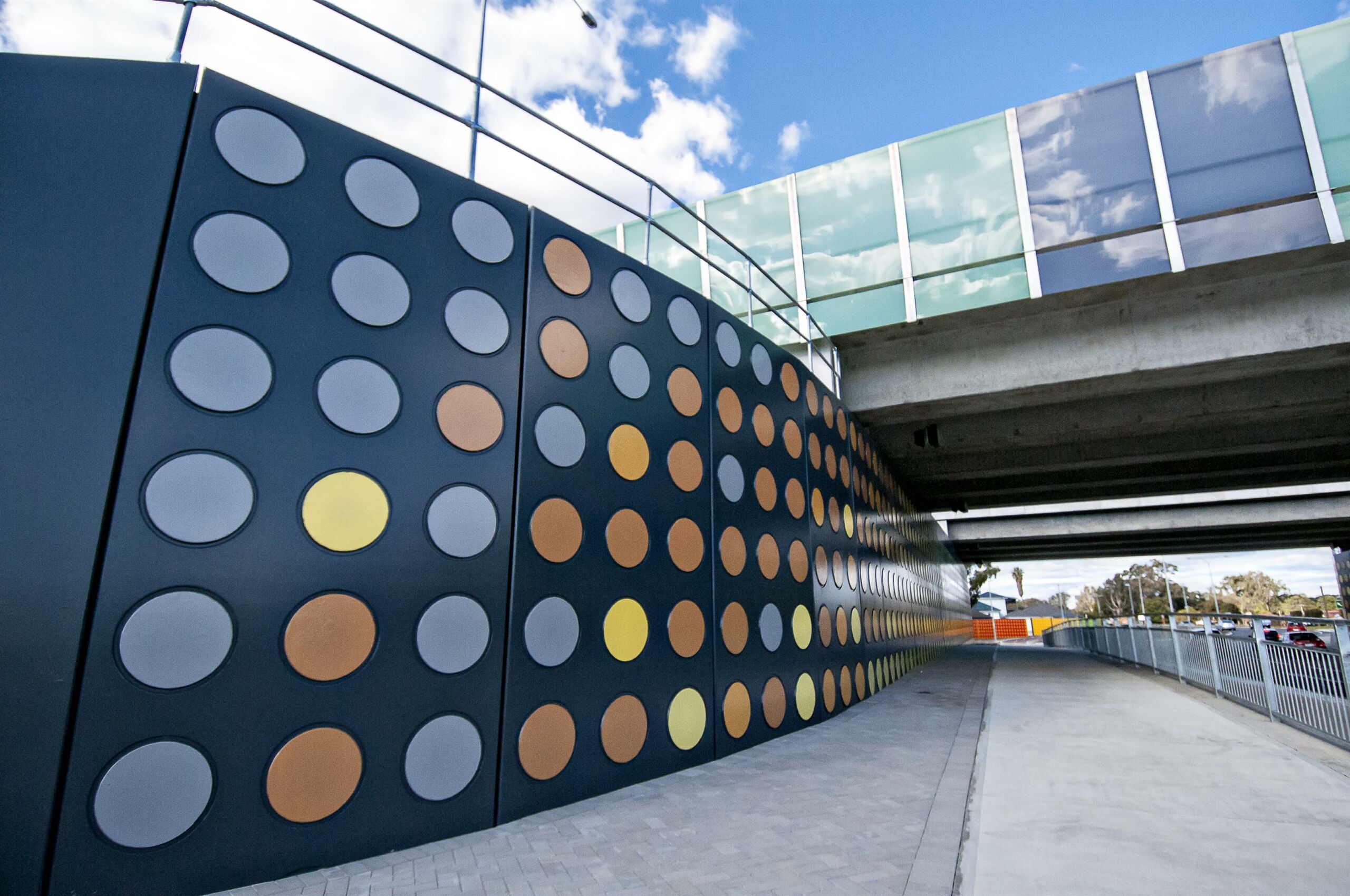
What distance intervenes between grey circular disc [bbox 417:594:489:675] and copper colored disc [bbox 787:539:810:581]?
5150mm

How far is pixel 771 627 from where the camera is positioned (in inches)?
341

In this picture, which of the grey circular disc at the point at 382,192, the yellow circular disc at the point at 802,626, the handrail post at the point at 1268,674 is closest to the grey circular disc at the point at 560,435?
the grey circular disc at the point at 382,192

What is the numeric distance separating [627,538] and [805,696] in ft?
14.7

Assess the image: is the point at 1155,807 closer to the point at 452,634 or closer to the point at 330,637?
the point at 452,634

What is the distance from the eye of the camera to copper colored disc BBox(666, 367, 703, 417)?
761 cm

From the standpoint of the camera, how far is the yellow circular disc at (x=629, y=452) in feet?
21.8

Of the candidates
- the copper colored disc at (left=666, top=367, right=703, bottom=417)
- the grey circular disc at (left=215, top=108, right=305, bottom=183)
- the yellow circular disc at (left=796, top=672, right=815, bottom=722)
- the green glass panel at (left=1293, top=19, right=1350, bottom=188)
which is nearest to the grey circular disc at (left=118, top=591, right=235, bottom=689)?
the grey circular disc at (left=215, top=108, right=305, bottom=183)

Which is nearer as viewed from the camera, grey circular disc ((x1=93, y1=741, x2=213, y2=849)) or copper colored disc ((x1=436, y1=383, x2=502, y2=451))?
grey circular disc ((x1=93, y1=741, x2=213, y2=849))

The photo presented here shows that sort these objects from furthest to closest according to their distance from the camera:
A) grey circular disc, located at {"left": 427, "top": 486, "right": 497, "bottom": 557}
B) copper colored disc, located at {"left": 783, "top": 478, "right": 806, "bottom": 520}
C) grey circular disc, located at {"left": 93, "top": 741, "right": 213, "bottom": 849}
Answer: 1. copper colored disc, located at {"left": 783, "top": 478, "right": 806, "bottom": 520}
2. grey circular disc, located at {"left": 427, "top": 486, "right": 497, "bottom": 557}
3. grey circular disc, located at {"left": 93, "top": 741, "right": 213, "bottom": 849}

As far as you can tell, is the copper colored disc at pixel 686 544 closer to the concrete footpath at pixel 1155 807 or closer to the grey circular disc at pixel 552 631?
the grey circular disc at pixel 552 631

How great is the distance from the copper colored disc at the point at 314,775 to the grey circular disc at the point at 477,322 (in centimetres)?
301

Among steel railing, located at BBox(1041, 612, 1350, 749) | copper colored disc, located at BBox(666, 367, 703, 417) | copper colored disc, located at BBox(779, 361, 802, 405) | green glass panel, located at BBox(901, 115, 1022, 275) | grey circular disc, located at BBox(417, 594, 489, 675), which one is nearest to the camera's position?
grey circular disc, located at BBox(417, 594, 489, 675)

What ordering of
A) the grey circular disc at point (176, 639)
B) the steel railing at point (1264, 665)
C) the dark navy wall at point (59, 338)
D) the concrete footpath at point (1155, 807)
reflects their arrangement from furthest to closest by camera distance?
the steel railing at point (1264, 665)
the concrete footpath at point (1155, 807)
the grey circular disc at point (176, 639)
the dark navy wall at point (59, 338)

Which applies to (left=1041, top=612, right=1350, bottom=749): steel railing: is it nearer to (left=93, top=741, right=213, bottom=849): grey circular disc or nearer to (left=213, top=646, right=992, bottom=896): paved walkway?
(left=213, top=646, right=992, bottom=896): paved walkway
